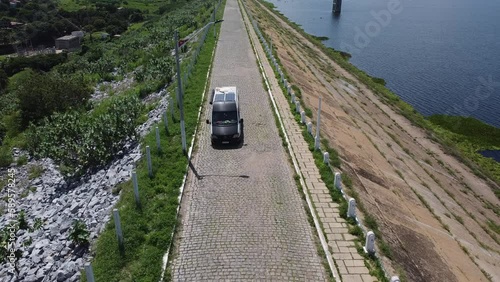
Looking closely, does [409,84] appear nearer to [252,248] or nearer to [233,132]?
[233,132]

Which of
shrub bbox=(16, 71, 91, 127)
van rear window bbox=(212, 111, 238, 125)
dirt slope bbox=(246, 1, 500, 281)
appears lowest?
dirt slope bbox=(246, 1, 500, 281)

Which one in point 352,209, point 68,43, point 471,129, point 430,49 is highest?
point 352,209

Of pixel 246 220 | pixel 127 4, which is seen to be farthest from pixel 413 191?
pixel 127 4

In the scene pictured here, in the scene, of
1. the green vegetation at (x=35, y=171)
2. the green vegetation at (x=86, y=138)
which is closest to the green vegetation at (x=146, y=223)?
the green vegetation at (x=86, y=138)

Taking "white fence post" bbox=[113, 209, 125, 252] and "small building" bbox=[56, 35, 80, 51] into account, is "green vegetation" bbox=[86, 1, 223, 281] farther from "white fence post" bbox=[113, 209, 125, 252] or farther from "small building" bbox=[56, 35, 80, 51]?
"small building" bbox=[56, 35, 80, 51]

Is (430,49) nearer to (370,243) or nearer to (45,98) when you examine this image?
(45,98)

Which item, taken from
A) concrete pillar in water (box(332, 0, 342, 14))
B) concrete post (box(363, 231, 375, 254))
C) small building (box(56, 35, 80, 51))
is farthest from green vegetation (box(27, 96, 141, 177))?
concrete pillar in water (box(332, 0, 342, 14))
